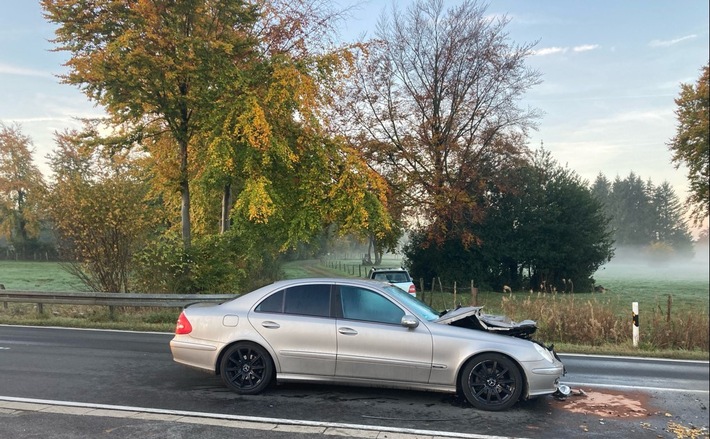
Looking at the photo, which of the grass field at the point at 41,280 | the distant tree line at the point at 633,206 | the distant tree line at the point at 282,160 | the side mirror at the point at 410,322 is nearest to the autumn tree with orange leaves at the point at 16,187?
the grass field at the point at 41,280

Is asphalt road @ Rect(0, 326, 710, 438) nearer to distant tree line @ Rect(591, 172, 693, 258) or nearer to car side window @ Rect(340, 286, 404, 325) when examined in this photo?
car side window @ Rect(340, 286, 404, 325)

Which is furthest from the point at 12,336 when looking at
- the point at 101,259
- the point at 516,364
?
the point at 516,364

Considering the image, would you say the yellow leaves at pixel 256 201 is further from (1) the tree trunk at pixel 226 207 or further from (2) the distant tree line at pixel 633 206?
(2) the distant tree line at pixel 633 206

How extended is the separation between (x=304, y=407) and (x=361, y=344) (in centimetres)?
96

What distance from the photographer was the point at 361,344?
18.6ft

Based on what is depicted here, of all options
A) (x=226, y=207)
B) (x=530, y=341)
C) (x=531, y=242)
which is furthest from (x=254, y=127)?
(x=531, y=242)

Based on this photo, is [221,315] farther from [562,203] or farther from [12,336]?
[562,203]

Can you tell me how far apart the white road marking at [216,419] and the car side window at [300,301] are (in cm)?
136

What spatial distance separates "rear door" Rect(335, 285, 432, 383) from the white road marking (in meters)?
0.82

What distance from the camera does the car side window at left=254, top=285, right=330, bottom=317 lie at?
600cm

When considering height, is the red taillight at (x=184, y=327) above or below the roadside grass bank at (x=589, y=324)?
above

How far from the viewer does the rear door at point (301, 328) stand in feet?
19.0

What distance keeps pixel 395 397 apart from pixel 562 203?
2685 centimetres

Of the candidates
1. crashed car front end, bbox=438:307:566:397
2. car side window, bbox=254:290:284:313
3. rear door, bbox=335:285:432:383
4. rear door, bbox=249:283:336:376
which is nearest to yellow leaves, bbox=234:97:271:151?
car side window, bbox=254:290:284:313
